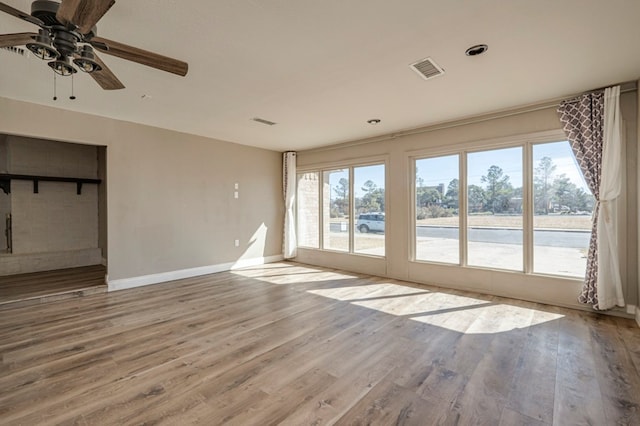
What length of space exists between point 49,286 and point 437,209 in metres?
6.30

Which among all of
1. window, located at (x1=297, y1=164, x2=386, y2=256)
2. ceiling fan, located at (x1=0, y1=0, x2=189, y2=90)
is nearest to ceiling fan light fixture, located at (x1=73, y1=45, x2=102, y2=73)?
ceiling fan, located at (x1=0, y1=0, x2=189, y2=90)

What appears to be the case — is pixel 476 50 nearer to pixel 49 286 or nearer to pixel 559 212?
pixel 559 212

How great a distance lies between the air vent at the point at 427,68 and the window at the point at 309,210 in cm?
Answer: 397

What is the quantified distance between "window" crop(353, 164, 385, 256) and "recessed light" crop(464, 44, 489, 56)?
3.03 metres

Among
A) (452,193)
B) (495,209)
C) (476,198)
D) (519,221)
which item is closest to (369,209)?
(452,193)

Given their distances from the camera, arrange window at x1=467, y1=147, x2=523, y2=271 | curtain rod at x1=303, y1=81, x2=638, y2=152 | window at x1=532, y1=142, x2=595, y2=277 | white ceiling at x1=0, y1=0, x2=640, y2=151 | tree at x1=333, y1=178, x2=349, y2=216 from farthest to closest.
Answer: tree at x1=333, y1=178, x2=349, y2=216 → window at x1=467, y1=147, x2=523, y2=271 → window at x1=532, y1=142, x2=595, y2=277 → curtain rod at x1=303, y1=81, x2=638, y2=152 → white ceiling at x1=0, y1=0, x2=640, y2=151

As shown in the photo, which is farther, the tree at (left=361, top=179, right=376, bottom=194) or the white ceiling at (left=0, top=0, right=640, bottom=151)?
the tree at (left=361, top=179, right=376, bottom=194)

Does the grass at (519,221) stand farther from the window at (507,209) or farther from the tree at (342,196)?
the tree at (342,196)

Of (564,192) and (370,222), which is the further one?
(370,222)

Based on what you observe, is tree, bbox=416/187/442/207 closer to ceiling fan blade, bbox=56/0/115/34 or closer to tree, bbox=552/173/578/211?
tree, bbox=552/173/578/211

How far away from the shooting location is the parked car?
5750mm

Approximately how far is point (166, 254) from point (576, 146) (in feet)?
20.6

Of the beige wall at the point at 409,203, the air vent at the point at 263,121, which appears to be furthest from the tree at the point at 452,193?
the air vent at the point at 263,121

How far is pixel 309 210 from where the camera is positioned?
277 inches
